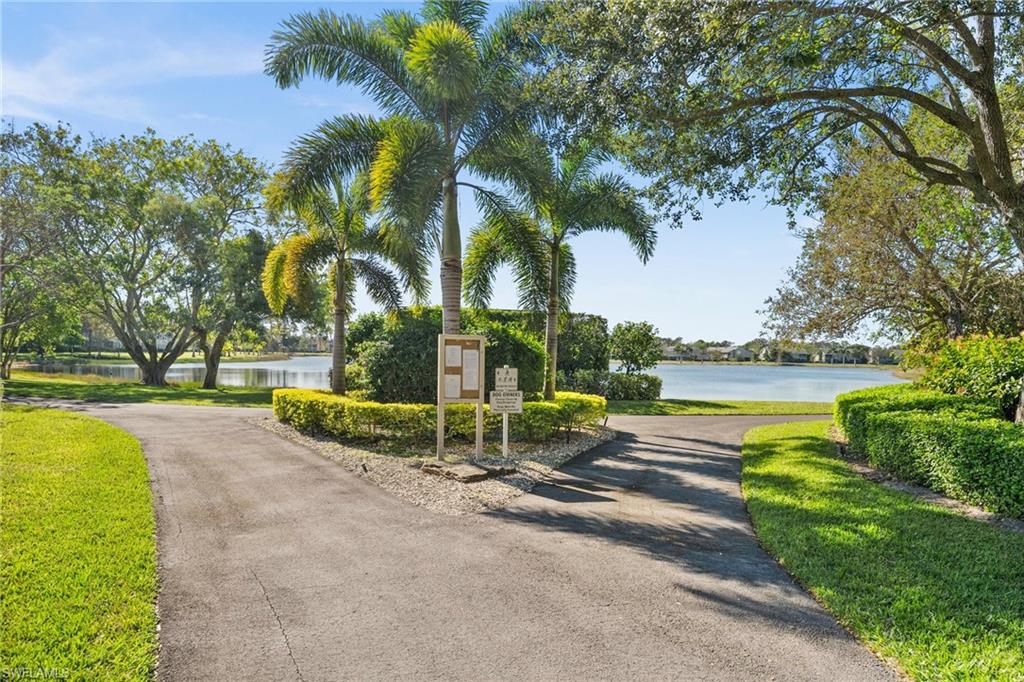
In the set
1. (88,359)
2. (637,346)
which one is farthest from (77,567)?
(88,359)

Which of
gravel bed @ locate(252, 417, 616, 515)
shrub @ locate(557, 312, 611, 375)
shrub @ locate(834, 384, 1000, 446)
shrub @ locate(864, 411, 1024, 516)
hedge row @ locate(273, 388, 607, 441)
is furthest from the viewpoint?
shrub @ locate(557, 312, 611, 375)

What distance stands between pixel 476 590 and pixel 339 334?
40.0ft

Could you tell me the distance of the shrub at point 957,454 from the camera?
6.37 meters

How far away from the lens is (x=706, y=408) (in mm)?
22656

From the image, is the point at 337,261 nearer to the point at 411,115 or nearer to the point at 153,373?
the point at 411,115

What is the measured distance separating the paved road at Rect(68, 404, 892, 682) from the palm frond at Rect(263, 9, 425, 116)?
7854 mm

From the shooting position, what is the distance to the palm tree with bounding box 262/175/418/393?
50.0ft

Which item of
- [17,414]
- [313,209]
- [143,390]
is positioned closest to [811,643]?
[313,209]

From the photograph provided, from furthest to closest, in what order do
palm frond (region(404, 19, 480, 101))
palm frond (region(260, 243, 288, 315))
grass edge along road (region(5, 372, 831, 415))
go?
1. grass edge along road (region(5, 372, 831, 415))
2. palm frond (region(260, 243, 288, 315))
3. palm frond (region(404, 19, 480, 101))

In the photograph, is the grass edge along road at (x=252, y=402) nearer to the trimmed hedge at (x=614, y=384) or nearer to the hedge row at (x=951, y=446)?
the trimmed hedge at (x=614, y=384)

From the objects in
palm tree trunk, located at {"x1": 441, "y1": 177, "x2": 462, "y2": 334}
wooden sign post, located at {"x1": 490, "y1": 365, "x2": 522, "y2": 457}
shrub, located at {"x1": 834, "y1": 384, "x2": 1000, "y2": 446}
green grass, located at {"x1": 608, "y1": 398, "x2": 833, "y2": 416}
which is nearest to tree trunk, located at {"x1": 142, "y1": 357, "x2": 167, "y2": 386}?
green grass, located at {"x1": 608, "y1": 398, "x2": 833, "y2": 416}

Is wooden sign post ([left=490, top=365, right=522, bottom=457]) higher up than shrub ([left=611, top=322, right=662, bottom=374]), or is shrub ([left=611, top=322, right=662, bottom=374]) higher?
shrub ([left=611, top=322, right=662, bottom=374])

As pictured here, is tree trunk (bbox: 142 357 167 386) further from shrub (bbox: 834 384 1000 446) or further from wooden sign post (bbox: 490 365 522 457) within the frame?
shrub (bbox: 834 384 1000 446)

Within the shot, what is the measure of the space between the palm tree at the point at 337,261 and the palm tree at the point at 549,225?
6.96 feet
